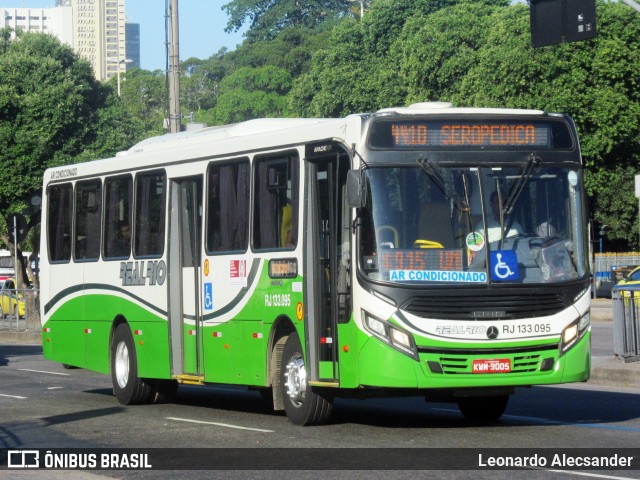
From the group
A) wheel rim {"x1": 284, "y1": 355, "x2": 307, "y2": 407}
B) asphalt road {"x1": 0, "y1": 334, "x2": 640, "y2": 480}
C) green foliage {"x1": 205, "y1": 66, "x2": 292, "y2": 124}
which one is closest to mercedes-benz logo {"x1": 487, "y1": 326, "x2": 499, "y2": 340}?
asphalt road {"x1": 0, "y1": 334, "x2": 640, "y2": 480}

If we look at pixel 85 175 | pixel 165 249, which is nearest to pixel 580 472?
pixel 165 249

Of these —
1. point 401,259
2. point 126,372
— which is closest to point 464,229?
point 401,259

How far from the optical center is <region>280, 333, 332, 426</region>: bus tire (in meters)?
13.9

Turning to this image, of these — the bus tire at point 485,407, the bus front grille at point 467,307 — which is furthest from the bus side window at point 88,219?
the bus front grille at point 467,307

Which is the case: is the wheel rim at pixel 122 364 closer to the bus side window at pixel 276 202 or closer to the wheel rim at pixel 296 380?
the bus side window at pixel 276 202

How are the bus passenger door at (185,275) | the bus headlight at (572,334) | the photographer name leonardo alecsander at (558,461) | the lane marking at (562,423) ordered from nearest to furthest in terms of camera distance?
the photographer name leonardo alecsander at (558,461), the bus headlight at (572,334), the lane marking at (562,423), the bus passenger door at (185,275)

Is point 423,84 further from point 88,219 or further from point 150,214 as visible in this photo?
point 150,214

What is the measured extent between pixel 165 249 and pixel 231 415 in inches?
96.6

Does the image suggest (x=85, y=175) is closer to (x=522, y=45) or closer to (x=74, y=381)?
(x=74, y=381)

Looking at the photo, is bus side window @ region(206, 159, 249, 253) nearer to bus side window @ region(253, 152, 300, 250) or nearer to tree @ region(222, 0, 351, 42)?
bus side window @ region(253, 152, 300, 250)

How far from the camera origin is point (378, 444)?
12328 millimetres

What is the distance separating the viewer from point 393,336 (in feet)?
42.1

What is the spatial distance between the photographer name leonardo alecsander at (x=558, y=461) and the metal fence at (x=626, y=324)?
31.0 ft

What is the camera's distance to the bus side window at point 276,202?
1438 centimetres
